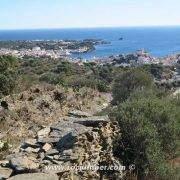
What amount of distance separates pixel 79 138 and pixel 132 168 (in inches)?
63.1

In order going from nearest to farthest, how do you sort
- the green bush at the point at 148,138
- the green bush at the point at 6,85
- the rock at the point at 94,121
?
the green bush at the point at 148,138 < the rock at the point at 94,121 < the green bush at the point at 6,85

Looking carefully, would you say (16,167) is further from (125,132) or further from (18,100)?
(18,100)

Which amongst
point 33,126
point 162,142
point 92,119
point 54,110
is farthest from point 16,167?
point 54,110

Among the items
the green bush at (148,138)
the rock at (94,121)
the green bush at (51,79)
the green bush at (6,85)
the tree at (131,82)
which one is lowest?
the green bush at (51,79)

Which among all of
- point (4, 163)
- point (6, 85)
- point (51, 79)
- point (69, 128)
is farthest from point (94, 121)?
point (51, 79)

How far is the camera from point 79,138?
376 inches

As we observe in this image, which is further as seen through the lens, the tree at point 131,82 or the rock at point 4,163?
the tree at point 131,82

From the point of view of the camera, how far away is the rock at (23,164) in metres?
8.29

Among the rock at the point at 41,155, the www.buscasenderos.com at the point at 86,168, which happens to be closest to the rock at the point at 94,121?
the www.buscasenderos.com at the point at 86,168

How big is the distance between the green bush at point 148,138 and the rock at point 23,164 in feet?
8.53

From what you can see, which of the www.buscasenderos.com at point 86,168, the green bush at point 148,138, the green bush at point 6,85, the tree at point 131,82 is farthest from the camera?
the tree at point 131,82

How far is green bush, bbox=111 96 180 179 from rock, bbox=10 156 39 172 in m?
2.60

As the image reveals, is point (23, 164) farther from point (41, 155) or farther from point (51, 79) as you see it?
point (51, 79)

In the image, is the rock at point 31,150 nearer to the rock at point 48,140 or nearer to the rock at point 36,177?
the rock at point 48,140
